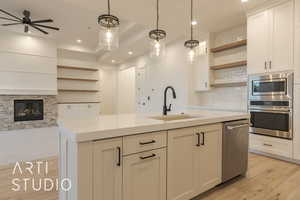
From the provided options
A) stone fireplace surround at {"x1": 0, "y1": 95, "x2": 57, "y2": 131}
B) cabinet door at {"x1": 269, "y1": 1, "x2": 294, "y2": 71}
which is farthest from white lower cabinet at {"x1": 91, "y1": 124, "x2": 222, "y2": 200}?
stone fireplace surround at {"x1": 0, "y1": 95, "x2": 57, "y2": 131}

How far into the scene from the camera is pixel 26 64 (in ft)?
16.0

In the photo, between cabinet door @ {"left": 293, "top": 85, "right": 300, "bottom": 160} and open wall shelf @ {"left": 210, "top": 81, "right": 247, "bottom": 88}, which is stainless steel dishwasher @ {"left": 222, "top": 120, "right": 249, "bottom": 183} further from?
open wall shelf @ {"left": 210, "top": 81, "right": 247, "bottom": 88}

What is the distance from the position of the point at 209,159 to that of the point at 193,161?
270 mm

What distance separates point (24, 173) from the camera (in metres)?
2.63

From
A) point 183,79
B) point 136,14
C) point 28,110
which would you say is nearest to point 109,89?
point 28,110

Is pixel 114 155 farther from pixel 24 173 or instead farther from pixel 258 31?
pixel 258 31

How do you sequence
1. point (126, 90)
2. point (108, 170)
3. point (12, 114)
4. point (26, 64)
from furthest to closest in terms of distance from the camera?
point (126, 90) < point (26, 64) < point (12, 114) < point (108, 170)

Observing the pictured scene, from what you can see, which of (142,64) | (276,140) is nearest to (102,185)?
(276,140)

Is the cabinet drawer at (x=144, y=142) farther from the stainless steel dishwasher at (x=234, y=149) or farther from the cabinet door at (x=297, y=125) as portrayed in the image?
the cabinet door at (x=297, y=125)

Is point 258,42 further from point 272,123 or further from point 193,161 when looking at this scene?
point 193,161

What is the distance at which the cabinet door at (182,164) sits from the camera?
164 centimetres

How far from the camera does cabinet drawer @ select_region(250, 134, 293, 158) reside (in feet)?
9.61

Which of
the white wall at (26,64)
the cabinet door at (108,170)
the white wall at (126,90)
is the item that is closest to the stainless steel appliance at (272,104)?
the cabinet door at (108,170)

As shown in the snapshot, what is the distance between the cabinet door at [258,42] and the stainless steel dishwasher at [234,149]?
1.50m
